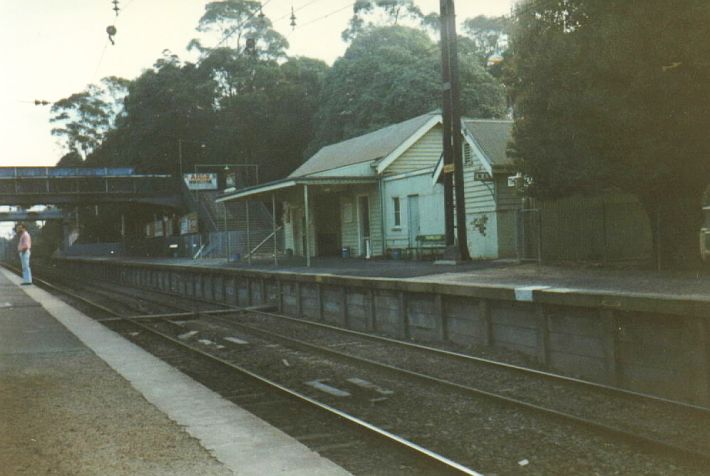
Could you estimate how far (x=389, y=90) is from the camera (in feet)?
151

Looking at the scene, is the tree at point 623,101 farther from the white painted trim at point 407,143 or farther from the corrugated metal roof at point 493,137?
the white painted trim at point 407,143

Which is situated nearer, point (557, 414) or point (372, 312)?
point (557, 414)

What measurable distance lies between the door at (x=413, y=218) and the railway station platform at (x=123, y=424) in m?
16.1

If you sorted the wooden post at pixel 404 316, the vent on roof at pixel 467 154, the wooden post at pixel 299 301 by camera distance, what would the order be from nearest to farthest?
the wooden post at pixel 404 316, the wooden post at pixel 299 301, the vent on roof at pixel 467 154

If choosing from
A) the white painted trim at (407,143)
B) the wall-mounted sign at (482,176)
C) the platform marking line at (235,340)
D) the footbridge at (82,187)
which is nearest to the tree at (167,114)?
the footbridge at (82,187)

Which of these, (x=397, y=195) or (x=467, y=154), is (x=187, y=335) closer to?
(x=467, y=154)

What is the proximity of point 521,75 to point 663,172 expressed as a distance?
3.91m

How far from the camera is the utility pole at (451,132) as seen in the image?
60.4 ft

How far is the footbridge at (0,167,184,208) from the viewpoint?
48375mm

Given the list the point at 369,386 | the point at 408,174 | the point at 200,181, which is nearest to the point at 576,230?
the point at 408,174

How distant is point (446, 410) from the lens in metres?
7.30

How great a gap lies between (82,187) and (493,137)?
112 feet

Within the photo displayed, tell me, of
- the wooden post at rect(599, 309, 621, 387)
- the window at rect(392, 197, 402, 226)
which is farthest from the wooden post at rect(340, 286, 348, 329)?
the window at rect(392, 197, 402, 226)

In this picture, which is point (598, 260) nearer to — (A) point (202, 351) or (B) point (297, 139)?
(A) point (202, 351)
